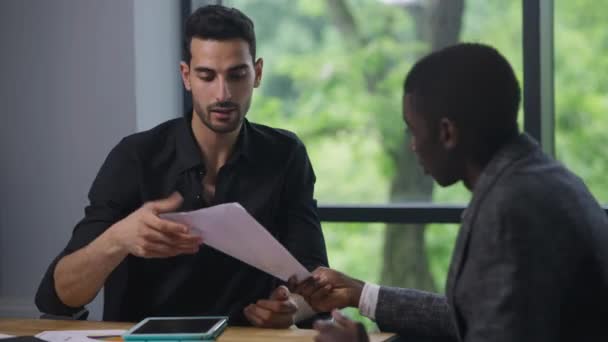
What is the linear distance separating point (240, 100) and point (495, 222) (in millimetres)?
1268

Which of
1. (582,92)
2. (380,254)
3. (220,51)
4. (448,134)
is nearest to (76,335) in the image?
(220,51)

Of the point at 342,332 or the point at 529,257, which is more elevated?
the point at 529,257

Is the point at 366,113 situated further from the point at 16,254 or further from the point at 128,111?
the point at 16,254

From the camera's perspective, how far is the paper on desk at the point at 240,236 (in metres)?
1.81

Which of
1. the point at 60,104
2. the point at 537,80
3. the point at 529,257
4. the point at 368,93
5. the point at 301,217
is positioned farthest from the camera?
the point at 368,93

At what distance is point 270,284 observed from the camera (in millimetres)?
2395

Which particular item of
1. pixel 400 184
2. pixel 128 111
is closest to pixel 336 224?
pixel 400 184

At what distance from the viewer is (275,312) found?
2094 millimetres

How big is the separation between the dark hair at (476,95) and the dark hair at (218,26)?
115 cm

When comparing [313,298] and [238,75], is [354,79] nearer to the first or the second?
[238,75]

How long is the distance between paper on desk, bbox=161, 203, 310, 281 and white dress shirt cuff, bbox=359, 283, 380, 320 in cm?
15

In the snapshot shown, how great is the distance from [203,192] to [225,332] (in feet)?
1.61

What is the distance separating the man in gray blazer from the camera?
121 centimetres

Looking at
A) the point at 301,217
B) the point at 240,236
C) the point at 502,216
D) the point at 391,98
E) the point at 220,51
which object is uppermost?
the point at 220,51
